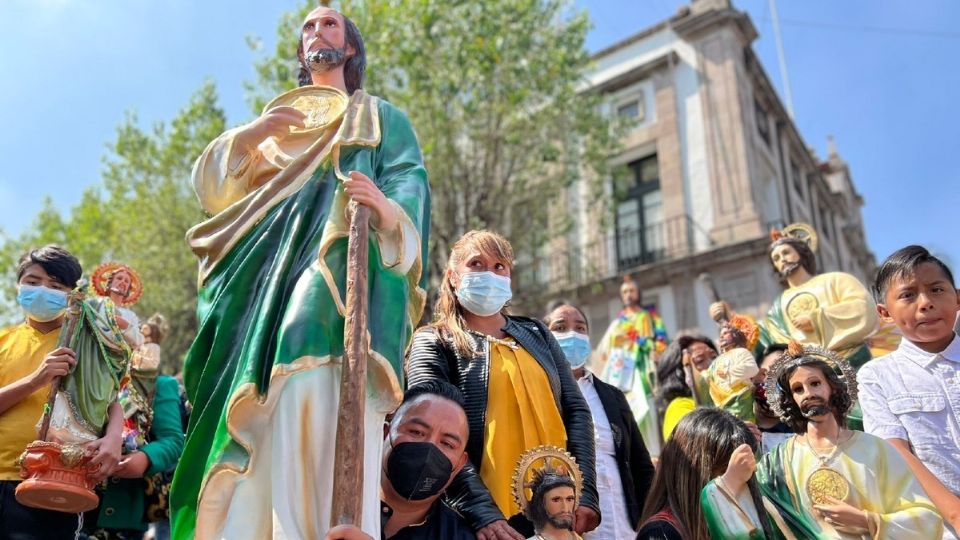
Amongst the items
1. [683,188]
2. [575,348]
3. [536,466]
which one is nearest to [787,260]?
[575,348]

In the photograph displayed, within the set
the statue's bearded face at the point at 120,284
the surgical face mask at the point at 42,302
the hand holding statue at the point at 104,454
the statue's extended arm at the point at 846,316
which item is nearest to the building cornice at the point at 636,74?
the statue's extended arm at the point at 846,316

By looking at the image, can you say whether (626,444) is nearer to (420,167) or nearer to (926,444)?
(926,444)

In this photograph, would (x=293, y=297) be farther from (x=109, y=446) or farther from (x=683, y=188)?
(x=683, y=188)

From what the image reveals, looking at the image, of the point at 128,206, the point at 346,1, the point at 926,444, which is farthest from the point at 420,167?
the point at 128,206

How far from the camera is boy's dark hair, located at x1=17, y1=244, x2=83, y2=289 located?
4.50m

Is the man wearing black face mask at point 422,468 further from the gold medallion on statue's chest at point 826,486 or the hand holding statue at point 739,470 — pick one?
the gold medallion on statue's chest at point 826,486

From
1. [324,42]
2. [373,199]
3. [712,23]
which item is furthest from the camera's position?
[712,23]

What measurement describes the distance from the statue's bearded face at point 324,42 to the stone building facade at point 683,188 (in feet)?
50.8

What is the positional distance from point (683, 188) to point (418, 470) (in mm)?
20031

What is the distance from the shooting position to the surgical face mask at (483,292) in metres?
3.78

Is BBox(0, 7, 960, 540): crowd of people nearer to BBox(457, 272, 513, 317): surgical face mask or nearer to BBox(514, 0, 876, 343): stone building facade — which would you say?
BBox(457, 272, 513, 317): surgical face mask

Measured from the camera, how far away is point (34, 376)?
415cm

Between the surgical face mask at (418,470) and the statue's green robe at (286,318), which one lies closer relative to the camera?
the statue's green robe at (286,318)

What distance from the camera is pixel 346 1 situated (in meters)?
15.9
